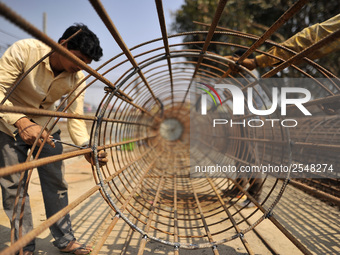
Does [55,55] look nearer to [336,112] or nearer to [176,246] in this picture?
[176,246]

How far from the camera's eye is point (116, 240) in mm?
2238

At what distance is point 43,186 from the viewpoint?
6.58 feet

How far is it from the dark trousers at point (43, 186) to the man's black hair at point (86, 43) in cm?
86

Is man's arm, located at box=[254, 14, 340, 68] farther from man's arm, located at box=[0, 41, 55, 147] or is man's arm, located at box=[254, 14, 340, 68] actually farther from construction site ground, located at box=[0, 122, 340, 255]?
man's arm, located at box=[0, 41, 55, 147]

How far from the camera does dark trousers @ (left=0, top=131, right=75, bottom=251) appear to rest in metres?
1.78

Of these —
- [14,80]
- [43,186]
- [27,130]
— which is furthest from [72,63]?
[43,186]

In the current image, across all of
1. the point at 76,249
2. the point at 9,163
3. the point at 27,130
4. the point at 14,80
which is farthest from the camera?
the point at 76,249

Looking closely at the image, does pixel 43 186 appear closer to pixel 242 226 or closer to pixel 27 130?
pixel 27 130

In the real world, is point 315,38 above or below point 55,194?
above

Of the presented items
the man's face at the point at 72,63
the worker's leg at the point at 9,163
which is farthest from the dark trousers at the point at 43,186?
the man's face at the point at 72,63

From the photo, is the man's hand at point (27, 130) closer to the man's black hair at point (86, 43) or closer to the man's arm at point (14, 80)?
the man's arm at point (14, 80)

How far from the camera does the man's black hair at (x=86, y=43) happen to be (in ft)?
5.67

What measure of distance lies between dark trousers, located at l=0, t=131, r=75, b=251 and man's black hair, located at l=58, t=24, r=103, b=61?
0.86 meters

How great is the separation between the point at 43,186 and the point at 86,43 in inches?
50.7
